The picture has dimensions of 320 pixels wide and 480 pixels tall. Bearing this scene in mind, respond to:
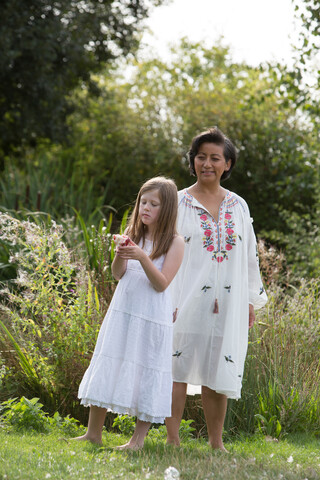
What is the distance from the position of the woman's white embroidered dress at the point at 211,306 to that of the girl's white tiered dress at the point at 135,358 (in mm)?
211

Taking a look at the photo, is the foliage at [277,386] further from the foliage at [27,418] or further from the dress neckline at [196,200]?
the dress neckline at [196,200]

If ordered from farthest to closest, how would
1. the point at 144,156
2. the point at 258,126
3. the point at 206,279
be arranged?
the point at 144,156 → the point at 258,126 → the point at 206,279

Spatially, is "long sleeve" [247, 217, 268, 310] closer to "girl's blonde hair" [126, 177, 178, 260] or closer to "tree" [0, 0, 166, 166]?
"girl's blonde hair" [126, 177, 178, 260]

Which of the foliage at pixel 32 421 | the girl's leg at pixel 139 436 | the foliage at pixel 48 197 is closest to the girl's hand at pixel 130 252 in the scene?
the girl's leg at pixel 139 436

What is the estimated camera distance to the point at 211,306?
3.89 metres

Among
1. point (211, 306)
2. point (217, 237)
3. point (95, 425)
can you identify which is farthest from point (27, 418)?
point (217, 237)

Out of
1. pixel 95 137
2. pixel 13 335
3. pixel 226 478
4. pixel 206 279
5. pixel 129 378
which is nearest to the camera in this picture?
pixel 226 478

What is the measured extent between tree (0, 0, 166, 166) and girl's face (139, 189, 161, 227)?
7.37m

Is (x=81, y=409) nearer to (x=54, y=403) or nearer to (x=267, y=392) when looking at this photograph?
(x=54, y=403)

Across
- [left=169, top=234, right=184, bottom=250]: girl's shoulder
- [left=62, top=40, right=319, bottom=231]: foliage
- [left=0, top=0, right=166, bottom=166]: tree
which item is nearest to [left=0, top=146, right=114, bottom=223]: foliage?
[left=62, top=40, right=319, bottom=231]: foliage

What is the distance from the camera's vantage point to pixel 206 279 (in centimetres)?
390

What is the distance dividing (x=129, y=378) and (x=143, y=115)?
9488mm

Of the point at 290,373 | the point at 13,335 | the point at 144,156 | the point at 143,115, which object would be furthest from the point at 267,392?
the point at 143,115

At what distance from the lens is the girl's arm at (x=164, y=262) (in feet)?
11.7
